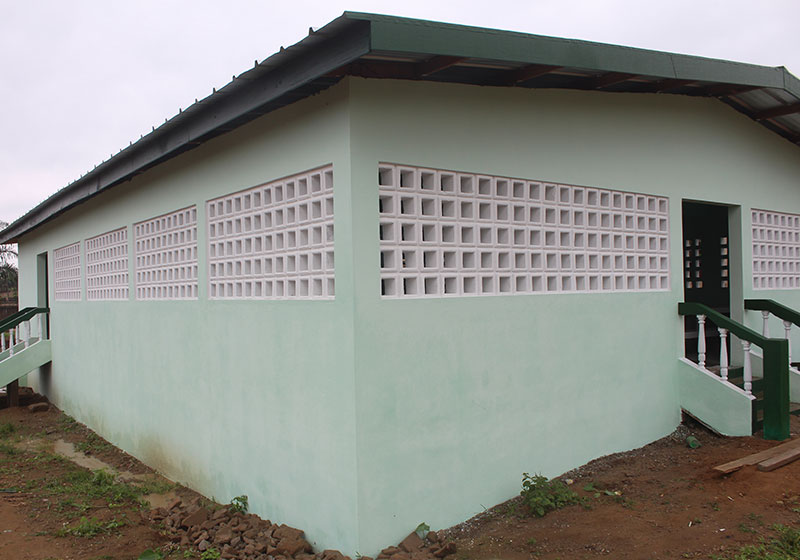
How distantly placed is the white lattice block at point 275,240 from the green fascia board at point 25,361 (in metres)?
6.87

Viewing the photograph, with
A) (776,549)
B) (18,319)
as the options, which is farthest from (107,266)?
(776,549)

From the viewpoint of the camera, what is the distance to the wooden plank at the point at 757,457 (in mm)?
5277

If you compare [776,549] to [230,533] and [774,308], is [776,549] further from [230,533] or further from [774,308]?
[230,533]

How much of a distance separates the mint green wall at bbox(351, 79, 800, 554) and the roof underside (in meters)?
0.20

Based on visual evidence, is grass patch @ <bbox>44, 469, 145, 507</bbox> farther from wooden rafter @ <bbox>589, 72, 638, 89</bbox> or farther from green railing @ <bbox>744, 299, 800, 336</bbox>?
green railing @ <bbox>744, 299, 800, 336</bbox>

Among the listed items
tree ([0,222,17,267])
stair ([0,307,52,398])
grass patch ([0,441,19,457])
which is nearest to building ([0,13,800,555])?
grass patch ([0,441,19,457])

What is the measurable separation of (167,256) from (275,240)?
8.65 feet

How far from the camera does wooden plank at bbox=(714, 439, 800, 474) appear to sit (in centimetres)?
528

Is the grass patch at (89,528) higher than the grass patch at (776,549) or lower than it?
lower

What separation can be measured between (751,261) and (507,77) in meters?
4.44

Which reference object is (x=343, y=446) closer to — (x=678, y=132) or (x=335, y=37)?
(x=335, y=37)

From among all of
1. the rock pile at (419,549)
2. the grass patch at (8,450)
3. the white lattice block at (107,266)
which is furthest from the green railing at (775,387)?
the grass patch at (8,450)

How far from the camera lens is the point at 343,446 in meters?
4.54

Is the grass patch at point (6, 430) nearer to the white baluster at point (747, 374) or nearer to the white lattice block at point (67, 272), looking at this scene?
the white lattice block at point (67, 272)
